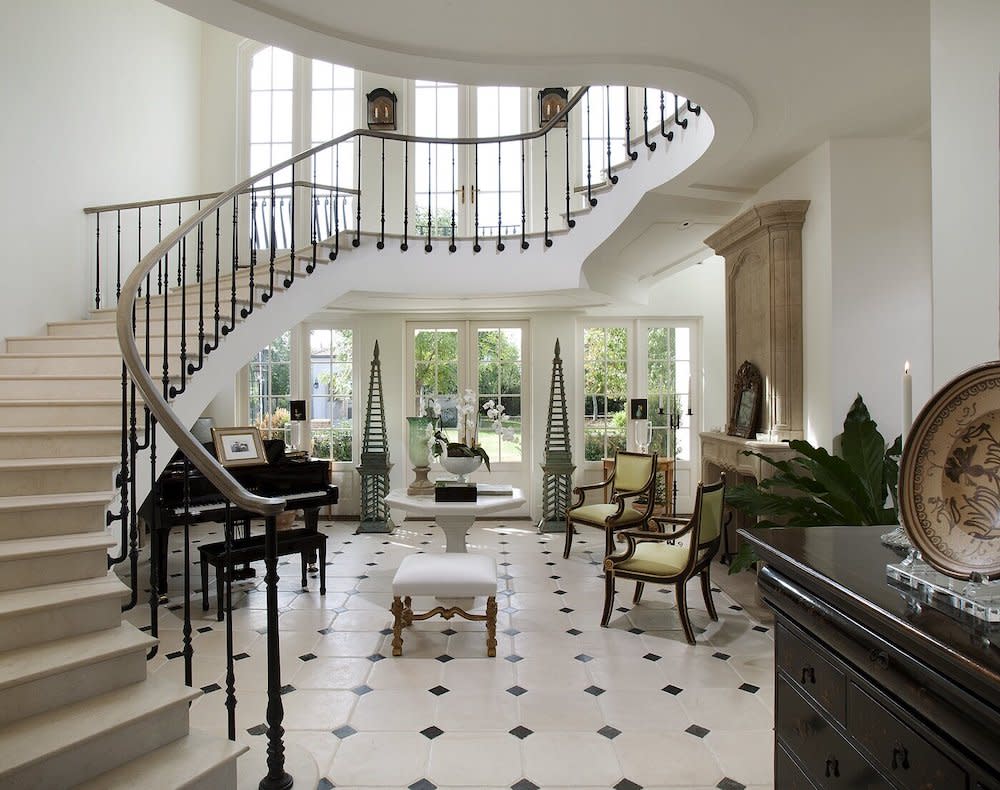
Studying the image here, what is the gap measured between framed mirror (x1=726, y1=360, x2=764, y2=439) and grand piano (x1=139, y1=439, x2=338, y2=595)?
347cm

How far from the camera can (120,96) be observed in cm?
627

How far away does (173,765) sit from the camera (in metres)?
2.26

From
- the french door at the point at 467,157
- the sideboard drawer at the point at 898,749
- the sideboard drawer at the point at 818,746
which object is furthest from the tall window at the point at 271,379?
the sideboard drawer at the point at 898,749

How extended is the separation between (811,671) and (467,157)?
25.4 ft

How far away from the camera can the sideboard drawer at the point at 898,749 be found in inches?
43.1

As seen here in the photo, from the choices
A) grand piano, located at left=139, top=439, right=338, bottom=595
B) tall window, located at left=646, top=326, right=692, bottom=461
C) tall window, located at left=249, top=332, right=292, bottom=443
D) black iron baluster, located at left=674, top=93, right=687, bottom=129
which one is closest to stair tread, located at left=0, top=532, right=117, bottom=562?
grand piano, located at left=139, top=439, right=338, bottom=595

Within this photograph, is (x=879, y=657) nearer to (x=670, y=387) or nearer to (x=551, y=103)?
(x=670, y=387)

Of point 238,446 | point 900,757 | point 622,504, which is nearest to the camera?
point 900,757

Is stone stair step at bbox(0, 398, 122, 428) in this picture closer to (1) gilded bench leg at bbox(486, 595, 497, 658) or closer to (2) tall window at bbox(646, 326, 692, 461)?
(1) gilded bench leg at bbox(486, 595, 497, 658)

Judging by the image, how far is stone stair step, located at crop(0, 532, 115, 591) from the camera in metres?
2.65

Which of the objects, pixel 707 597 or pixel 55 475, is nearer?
pixel 55 475

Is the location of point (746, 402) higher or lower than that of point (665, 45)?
lower

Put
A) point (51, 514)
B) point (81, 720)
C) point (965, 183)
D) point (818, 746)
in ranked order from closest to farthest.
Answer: point (818, 746) < point (965, 183) < point (81, 720) < point (51, 514)

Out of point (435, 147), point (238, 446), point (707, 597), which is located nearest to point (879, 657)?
point (707, 597)
